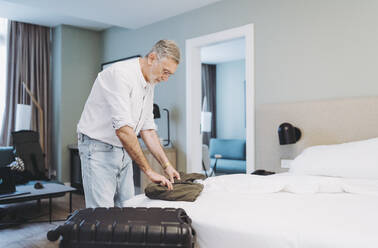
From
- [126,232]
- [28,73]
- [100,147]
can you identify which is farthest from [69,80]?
[126,232]

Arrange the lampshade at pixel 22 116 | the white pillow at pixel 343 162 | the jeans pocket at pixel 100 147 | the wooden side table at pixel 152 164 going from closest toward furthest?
the jeans pocket at pixel 100 147
the white pillow at pixel 343 162
the wooden side table at pixel 152 164
the lampshade at pixel 22 116

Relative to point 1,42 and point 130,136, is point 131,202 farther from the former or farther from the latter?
point 1,42

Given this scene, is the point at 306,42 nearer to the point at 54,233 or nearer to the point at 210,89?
the point at 54,233

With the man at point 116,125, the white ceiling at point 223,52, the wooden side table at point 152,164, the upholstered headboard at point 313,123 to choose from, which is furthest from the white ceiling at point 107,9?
the man at point 116,125

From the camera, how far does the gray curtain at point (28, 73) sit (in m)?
4.82

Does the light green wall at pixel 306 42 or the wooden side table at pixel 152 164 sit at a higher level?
the light green wall at pixel 306 42

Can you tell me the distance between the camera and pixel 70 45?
5.18m

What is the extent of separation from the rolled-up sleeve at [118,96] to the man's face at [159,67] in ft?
0.58

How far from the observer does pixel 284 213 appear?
4.17 ft

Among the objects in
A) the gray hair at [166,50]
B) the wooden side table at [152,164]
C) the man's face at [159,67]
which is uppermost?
the gray hair at [166,50]

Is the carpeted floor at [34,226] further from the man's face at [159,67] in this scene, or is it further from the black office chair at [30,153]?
the man's face at [159,67]

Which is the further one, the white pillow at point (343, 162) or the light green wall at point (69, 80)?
the light green wall at point (69, 80)

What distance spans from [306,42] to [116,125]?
2.08 m

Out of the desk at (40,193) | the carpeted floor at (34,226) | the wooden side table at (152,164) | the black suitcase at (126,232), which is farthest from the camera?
the wooden side table at (152,164)
